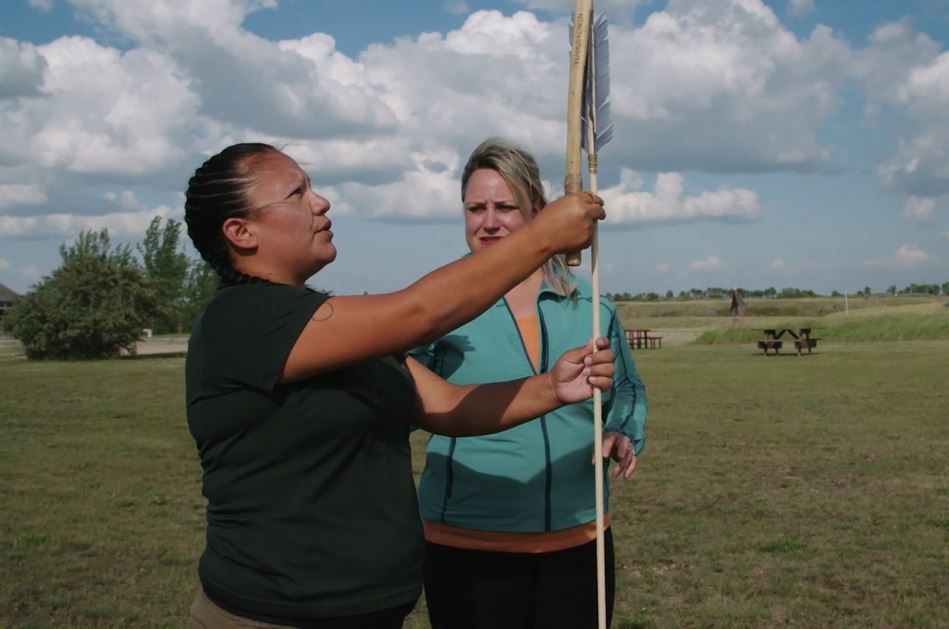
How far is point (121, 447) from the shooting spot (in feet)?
47.2

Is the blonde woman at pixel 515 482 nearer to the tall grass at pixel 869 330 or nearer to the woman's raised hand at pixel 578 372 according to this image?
the woman's raised hand at pixel 578 372

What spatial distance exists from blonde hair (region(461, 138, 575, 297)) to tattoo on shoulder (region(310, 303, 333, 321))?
1.39m

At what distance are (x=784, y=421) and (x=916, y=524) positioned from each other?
26.0 ft

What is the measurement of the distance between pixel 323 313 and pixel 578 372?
3.27 ft

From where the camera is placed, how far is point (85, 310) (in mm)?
48875

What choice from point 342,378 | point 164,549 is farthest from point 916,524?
point 342,378

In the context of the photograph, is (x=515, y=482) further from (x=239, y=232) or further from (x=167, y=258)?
(x=167, y=258)

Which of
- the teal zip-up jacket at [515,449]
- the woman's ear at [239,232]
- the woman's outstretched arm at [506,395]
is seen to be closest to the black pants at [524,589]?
the teal zip-up jacket at [515,449]

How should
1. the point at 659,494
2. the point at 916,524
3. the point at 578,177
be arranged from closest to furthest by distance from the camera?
the point at 578,177, the point at 916,524, the point at 659,494

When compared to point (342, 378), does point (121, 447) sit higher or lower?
lower

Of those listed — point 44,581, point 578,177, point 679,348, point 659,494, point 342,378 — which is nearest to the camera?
point 342,378

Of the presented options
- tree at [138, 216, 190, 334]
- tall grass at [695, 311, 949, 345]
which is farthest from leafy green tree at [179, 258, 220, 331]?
tall grass at [695, 311, 949, 345]

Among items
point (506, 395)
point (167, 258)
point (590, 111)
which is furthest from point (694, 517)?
point (167, 258)

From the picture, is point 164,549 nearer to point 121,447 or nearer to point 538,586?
point 538,586
